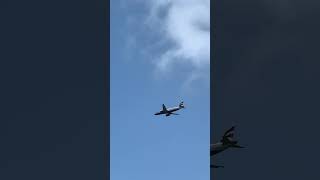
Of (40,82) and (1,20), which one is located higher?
(1,20)

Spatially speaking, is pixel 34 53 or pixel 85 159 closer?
pixel 85 159

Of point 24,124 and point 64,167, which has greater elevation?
point 24,124

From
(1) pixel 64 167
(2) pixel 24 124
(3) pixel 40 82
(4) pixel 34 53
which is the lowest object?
(1) pixel 64 167

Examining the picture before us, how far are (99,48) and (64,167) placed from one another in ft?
59.2

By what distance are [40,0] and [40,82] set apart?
12151 millimetres

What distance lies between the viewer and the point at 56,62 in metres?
71.9

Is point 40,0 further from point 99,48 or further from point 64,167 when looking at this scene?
point 64,167

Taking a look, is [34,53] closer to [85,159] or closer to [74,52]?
[74,52]

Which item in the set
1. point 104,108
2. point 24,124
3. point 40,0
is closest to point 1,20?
point 40,0
